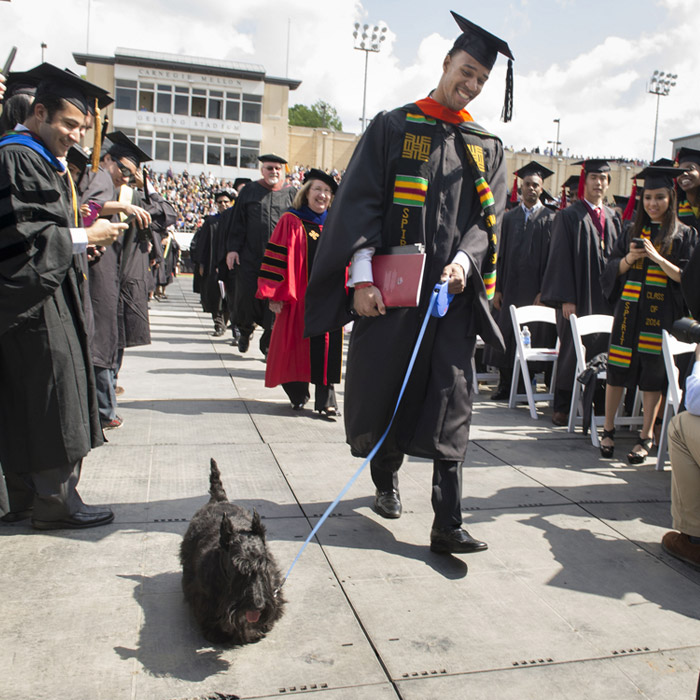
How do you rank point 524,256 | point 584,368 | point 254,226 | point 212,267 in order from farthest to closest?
point 212,267, point 254,226, point 524,256, point 584,368

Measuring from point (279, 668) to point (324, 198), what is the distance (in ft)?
14.0

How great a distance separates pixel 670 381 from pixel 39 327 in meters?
3.78

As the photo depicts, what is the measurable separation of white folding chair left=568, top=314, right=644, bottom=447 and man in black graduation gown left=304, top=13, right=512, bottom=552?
2.69 meters

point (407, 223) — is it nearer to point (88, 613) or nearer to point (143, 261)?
point (88, 613)

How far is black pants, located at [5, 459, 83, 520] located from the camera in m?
3.20

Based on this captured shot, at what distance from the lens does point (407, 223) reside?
3.21 meters

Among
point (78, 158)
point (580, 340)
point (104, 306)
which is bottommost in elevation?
point (580, 340)

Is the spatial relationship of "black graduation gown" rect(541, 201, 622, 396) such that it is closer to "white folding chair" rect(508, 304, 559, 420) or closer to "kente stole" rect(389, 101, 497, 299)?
"white folding chair" rect(508, 304, 559, 420)

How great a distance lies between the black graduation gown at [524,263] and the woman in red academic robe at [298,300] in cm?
217

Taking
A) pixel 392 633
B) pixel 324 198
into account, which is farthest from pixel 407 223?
pixel 324 198

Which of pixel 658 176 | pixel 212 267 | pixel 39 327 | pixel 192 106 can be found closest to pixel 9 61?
pixel 39 327

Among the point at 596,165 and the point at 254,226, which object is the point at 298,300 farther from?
the point at 596,165

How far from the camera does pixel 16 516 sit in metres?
3.38

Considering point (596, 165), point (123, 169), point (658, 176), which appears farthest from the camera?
point (596, 165)
